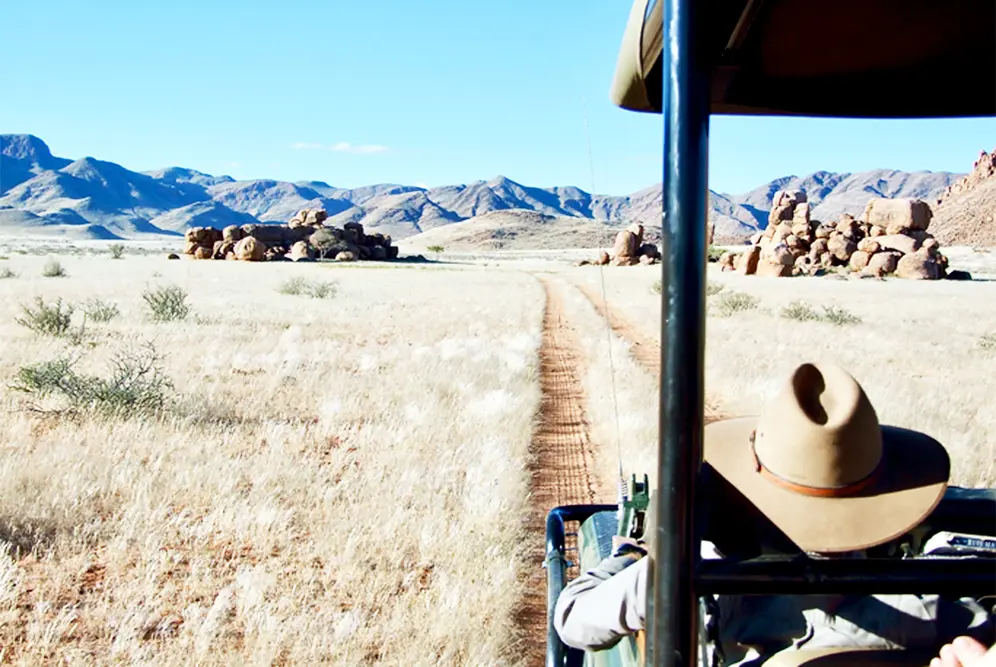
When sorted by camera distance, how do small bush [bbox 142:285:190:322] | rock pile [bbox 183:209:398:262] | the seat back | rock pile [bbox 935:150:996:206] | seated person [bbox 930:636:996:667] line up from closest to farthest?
seated person [bbox 930:636:996:667]
the seat back
small bush [bbox 142:285:190:322]
rock pile [bbox 183:209:398:262]
rock pile [bbox 935:150:996:206]

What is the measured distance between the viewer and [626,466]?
680 cm

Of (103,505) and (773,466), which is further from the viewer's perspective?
(103,505)

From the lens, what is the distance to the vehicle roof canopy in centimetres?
203

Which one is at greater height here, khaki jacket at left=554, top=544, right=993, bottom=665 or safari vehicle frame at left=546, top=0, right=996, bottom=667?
safari vehicle frame at left=546, top=0, right=996, bottom=667

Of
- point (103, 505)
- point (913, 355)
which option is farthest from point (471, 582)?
point (913, 355)

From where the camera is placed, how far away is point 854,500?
1.60 meters

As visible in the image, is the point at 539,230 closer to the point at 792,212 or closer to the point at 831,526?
the point at 792,212

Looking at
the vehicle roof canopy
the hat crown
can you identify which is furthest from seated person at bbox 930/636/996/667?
the vehicle roof canopy

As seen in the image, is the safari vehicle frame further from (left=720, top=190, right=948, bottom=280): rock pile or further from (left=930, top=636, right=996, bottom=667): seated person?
(left=720, top=190, right=948, bottom=280): rock pile

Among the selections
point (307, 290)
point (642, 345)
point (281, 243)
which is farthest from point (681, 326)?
point (281, 243)

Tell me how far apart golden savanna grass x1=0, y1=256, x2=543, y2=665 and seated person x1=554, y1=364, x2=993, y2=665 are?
78.0 inches

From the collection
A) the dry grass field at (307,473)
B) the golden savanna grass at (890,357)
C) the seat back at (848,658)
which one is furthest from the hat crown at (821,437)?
the golden savanna grass at (890,357)

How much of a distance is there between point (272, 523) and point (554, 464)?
2585mm

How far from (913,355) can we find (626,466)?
897cm
